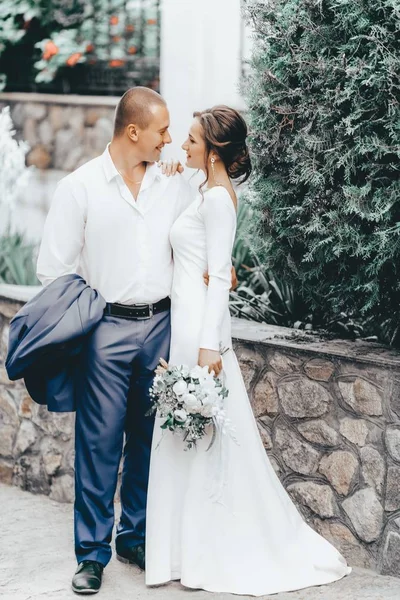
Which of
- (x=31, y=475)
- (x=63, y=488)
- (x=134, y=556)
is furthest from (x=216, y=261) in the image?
(x=31, y=475)

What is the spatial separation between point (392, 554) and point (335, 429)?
1.95 feet

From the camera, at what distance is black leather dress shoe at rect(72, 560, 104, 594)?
171 inches

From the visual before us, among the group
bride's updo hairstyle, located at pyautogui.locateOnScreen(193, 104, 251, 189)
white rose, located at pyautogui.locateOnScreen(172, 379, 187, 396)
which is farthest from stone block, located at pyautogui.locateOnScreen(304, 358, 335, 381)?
bride's updo hairstyle, located at pyautogui.locateOnScreen(193, 104, 251, 189)

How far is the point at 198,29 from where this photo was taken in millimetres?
7004

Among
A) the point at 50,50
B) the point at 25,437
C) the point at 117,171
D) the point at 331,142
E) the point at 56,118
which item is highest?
the point at 50,50

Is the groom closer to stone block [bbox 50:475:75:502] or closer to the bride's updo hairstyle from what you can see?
the bride's updo hairstyle

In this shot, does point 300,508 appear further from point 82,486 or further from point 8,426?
point 8,426

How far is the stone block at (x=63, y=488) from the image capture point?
5.65m

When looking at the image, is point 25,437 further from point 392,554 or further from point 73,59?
point 73,59

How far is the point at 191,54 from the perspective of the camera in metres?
6.98

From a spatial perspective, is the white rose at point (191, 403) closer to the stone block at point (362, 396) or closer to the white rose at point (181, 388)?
the white rose at point (181, 388)

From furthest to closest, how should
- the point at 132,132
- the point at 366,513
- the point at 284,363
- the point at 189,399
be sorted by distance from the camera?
the point at 284,363 → the point at 366,513 → the point at 132,132 → the point at 189,399

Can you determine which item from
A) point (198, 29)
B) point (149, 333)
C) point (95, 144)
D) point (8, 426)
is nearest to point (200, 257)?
point (149, 333)

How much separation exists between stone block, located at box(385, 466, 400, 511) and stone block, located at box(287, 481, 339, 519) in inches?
11.4
